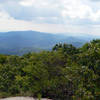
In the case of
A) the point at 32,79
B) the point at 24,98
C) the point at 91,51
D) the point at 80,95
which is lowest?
the point at 24,98

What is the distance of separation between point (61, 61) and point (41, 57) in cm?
134

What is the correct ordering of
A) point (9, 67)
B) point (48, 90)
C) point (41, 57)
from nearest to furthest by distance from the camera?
point (48, 90)
point (41, 57)
point (9, 67)

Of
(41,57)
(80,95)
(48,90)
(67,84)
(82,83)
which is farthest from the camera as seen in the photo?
(41,57)

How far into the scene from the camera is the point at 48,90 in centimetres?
882

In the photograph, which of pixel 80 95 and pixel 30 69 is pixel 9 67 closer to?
pixel 30 69

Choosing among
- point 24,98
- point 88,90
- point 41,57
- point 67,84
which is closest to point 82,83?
point 88,90

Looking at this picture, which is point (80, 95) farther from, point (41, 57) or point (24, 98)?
point (41, 57)

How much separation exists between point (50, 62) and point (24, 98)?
2401 millimetres

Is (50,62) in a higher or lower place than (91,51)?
lower

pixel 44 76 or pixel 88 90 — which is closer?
pixel 88 90

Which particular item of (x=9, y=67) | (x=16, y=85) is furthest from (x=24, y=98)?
(x=9, y=67)

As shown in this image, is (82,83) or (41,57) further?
(41,57)

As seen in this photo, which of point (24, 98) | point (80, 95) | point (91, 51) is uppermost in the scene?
point (91, 51)

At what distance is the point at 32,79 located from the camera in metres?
9.10
